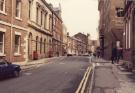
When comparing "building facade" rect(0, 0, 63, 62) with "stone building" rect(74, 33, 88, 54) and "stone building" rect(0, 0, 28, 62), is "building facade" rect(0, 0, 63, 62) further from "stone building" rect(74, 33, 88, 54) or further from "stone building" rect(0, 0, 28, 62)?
"stone building" rect(74, 33, 88, 54)

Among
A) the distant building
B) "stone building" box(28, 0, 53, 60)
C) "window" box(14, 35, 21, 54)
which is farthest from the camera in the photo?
the distant building

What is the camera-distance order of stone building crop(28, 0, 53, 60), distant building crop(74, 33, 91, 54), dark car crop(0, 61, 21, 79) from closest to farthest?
dark car crop(0, 61, 21, 79), stone building crop(28, 0, 53, 60), distant building crop(74, 33, 91, 54)

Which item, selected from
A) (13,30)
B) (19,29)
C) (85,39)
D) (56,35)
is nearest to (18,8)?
(19,29)

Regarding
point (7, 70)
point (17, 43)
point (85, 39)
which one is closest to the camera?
point (7, 70)

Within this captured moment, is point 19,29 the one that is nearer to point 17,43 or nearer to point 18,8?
point 17,43

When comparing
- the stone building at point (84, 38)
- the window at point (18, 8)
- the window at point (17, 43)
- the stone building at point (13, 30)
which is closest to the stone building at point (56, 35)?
the stone building at point (13, 30)

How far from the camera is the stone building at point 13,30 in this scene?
106ft

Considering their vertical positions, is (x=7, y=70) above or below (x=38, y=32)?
below

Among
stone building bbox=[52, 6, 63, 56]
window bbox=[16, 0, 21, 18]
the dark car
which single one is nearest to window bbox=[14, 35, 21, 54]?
window bbox=[16, 0, 21, 18]

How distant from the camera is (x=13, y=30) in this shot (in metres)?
34.9

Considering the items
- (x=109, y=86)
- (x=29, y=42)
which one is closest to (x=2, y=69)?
(x=109, y=86)

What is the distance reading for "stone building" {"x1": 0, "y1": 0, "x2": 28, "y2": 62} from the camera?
106 feet

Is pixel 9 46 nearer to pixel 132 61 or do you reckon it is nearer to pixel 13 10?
pixel 13 10

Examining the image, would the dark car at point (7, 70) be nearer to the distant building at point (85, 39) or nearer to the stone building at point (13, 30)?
the stone building at point (13, 30)
